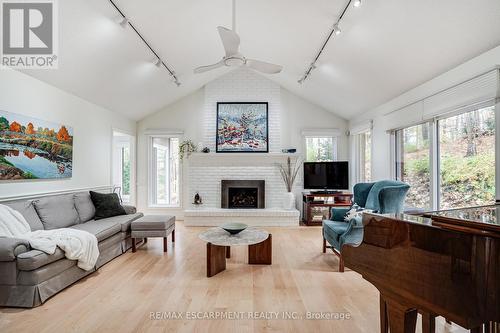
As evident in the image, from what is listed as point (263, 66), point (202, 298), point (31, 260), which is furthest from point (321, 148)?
point (31, 260)

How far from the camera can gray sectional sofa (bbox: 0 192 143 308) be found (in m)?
2.17

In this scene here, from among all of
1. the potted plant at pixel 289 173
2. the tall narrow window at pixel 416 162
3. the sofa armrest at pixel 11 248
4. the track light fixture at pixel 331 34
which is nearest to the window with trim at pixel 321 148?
the potted plant at pixel 289 173


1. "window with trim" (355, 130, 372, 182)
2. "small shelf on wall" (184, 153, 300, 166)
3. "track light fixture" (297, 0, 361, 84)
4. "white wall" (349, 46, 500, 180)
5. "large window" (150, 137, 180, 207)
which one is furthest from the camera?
"large window" (150, 137, 180, 207)

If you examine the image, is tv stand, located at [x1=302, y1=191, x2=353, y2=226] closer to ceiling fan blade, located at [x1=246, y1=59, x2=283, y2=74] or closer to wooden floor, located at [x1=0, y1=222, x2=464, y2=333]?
wooden floor, located at [x1=0, y1=222, x2=464, y2=333]

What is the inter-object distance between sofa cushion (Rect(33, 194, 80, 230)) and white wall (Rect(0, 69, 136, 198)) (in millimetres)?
214

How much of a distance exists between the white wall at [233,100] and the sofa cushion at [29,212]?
118 inches

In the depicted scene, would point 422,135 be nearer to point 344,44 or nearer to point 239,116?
point 344,44

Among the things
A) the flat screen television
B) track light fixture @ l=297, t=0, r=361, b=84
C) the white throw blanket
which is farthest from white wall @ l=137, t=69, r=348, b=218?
the white throw blanket

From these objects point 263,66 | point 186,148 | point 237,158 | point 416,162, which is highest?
point 263,66

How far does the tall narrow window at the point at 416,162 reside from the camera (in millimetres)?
3451

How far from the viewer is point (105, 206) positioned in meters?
3.88

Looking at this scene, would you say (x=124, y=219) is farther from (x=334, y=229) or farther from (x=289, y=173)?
(x=289, y=173)

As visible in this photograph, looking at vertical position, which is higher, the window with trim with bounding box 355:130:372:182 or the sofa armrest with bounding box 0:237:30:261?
the window with trim with bounding box 355:130:372:182

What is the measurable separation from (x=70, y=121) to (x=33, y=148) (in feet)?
2.71
